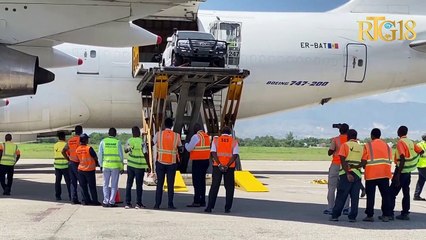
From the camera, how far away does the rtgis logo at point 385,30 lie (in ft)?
73.6

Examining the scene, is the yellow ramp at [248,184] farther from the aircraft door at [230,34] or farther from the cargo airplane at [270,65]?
the cargo airplane at [270,65]

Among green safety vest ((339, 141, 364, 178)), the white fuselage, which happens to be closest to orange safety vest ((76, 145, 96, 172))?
green safety vest ((339, 141, 364, 178))

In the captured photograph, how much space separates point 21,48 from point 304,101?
511 inches

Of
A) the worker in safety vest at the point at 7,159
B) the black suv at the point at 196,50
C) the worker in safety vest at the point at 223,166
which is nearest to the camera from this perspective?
the worker in safety vest at the point at 223,166

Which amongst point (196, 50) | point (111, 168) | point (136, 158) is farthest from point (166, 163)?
point (196, 50)

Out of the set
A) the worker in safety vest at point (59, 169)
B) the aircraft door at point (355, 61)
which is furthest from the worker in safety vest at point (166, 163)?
the aircraft door at point (355, 61)

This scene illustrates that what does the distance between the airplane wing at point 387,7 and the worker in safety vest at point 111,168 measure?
48.2 feet

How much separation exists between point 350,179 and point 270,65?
11551 millimetres

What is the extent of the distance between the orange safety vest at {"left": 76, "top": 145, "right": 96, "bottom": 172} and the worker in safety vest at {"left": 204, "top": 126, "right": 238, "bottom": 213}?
8.96ft

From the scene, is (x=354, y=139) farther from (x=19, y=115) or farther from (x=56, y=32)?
(x=19, y=115)

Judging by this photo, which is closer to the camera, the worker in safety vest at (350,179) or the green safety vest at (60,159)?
the worker in safety vest at (350,179)

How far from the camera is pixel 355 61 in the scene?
22062mm

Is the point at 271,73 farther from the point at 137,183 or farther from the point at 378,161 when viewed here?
the point at 378,161

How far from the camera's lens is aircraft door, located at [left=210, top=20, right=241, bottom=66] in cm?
2006
